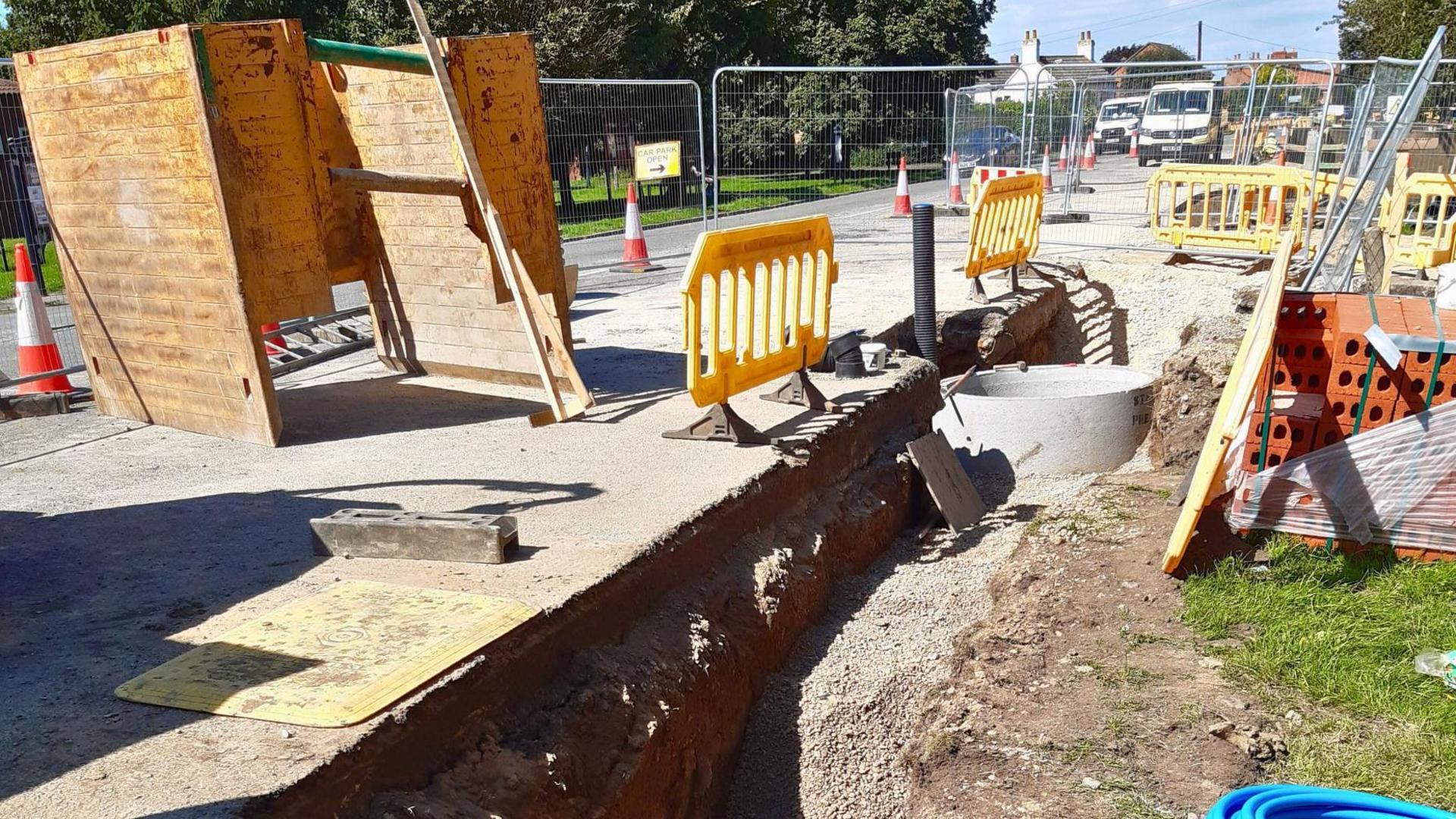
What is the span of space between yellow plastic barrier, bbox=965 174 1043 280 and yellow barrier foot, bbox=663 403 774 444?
471 cm

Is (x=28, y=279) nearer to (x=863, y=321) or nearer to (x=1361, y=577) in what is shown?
(x=863, y=321)

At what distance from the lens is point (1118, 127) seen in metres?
25.8

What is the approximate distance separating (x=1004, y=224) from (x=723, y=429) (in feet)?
18.1

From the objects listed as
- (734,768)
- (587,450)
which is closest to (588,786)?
(734,768)

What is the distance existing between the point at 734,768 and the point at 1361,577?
280cm

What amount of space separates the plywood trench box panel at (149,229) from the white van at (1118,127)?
824 inches

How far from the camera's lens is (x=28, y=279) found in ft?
22.4

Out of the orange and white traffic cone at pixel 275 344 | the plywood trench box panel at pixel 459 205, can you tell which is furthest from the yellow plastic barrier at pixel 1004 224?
the orange and white traffic cone at pixel 275 344

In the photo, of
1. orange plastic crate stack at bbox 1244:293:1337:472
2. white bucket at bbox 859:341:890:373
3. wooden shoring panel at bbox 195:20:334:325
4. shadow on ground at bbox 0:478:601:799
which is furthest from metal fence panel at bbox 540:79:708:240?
orange plastic crate stack at bbox 1244:293:1337:472

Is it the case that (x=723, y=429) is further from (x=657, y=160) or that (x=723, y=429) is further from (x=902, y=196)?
(x=902, y=196)

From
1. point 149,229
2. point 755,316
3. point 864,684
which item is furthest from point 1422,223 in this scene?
point 149,229

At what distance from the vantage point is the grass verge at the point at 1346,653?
10.9ft

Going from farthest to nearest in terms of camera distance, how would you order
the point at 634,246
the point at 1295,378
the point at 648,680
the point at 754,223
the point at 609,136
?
the point at 754,223
the point at 634,246
the point at 609,136
the point at 1295,378
the point at 648,680


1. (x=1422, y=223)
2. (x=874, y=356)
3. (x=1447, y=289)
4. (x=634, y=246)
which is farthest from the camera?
(x=634, y=246)
